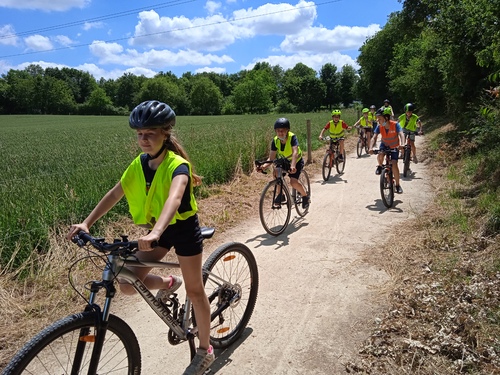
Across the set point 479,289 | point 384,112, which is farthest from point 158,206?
point 384,112

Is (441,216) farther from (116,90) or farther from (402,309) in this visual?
(116,90)

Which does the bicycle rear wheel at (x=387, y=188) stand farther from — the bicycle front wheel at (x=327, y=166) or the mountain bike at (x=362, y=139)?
the mountain bike at (x=362, y=139)

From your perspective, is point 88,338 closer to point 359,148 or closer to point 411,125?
point 411,125

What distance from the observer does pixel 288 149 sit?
7.09 m

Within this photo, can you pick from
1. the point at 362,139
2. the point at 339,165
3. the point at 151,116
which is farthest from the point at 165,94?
the point at 151,116

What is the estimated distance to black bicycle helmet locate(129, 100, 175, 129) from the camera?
7.94 ft

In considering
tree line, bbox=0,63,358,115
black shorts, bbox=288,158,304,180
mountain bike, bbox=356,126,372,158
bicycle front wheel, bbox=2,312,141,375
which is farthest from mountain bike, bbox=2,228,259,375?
tree line, bbox=0,63,358,115

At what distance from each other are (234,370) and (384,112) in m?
7.03

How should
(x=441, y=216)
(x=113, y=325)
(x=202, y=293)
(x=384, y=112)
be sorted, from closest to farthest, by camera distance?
(x=113, y=325), (x=202, y=293), (x=441, y=216), (x=384, y=112)

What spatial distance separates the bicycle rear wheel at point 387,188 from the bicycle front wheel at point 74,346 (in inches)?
249

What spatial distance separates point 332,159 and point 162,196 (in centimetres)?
907

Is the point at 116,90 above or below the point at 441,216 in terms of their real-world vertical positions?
above

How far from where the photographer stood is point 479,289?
3660 mm

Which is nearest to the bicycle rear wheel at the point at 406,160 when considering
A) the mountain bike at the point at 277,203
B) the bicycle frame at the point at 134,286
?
the mountain bike at the point at 277,203
